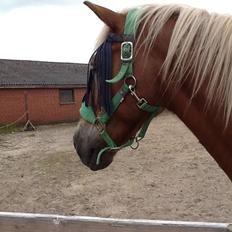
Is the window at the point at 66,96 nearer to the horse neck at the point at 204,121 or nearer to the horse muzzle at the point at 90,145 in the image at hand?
the horse muzzle at the point at 90,145

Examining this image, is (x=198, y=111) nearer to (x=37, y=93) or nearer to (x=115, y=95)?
(x=115, y=95)

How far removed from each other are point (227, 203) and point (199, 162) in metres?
3.47

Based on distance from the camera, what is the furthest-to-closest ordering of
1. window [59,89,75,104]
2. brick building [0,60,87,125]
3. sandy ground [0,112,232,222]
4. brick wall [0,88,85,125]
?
1. window [59,89,75,104]
2. brick building [0,60,87,125]
3. brick wall [0,88,85,125]
4. sandy ground [0,112,232,222]

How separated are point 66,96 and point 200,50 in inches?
1042

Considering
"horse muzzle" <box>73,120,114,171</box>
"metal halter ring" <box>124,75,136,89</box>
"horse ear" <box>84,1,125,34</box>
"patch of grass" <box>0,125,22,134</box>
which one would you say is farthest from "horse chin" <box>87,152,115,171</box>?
"patch of grass" <box>0,125,22,134</box>

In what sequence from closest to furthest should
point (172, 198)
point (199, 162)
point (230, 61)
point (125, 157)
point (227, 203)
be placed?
point (230, 61)
point (227, 203)
point (172, 198)
point (199, 162)
point (125, 157)

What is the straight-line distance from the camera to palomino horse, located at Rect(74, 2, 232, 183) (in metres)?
1.58

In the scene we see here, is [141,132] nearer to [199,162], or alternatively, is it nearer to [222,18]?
[222,18]

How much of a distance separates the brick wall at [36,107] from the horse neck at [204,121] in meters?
22.3

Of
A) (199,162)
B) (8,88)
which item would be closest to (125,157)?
(199,162)

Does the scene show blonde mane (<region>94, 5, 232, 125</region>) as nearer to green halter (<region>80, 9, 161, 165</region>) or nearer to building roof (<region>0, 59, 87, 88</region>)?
green halter (<region>80, 9, 161, 165</region>)

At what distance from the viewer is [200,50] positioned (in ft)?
5.20

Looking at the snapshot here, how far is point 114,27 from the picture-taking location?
1697mm

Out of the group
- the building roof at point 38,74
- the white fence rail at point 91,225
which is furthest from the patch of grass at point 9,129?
the white fence rail at point 91,225
